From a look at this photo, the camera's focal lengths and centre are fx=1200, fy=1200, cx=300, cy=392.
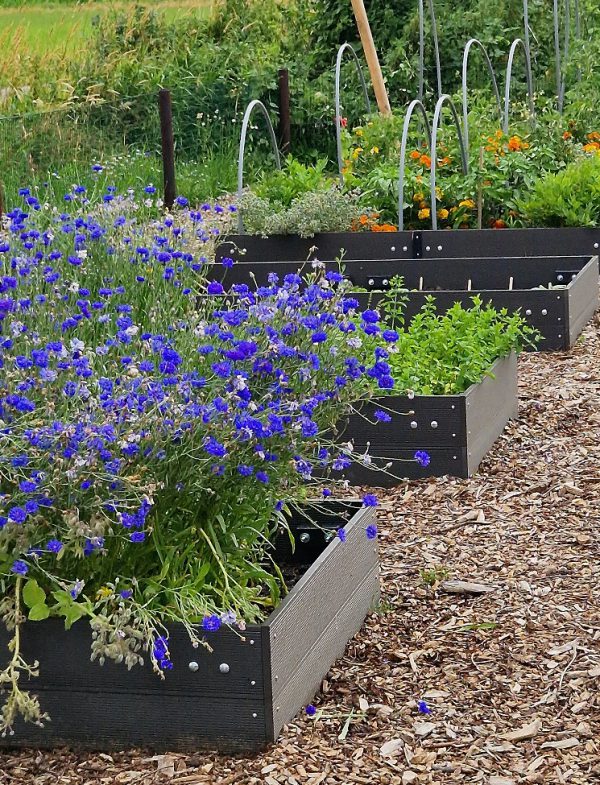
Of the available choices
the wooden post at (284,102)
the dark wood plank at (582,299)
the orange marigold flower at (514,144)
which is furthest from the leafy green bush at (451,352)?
the wooden post at (284,102)

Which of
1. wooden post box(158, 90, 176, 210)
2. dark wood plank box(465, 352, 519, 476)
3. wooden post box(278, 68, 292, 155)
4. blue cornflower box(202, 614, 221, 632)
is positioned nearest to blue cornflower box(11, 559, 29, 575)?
blue cornflower box(202, 614, 221, 632)

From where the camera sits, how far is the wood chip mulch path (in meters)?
2.85

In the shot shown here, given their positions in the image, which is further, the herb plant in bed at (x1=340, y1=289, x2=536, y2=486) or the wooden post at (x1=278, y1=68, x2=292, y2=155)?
the wooden post at (x1=278, y1=68, x2=292, y2=155)

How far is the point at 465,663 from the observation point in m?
3.33

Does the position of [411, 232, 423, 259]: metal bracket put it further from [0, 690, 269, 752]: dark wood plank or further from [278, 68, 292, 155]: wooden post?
[0, 690, 269, 752]: dark wood plank

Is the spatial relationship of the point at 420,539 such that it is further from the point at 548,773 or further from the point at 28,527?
the point at 28,527

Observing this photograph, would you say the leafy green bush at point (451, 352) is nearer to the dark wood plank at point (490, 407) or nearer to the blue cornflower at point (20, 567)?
the dark wood plank at point (490, 407)

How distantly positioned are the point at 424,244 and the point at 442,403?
3266 millimetres

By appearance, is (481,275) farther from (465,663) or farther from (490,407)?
(465,663)

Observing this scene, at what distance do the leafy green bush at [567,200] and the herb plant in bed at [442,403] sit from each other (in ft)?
8.88

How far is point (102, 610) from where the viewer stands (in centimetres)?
275

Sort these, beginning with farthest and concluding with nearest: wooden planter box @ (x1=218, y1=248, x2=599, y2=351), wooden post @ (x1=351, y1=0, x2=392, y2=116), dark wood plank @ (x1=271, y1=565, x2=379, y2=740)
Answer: wooden post @ (x1=351, y1=0, x2=392, y2=116) < wooden planter box @ (x1=218, y1=248, x2=599, y2=351) < dark wood plank @ (x1=271, y1=565, x2=379, y2=740)

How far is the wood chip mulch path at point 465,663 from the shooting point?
2848 millimetres

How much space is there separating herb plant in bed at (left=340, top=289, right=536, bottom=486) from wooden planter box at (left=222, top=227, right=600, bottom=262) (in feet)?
7.87
